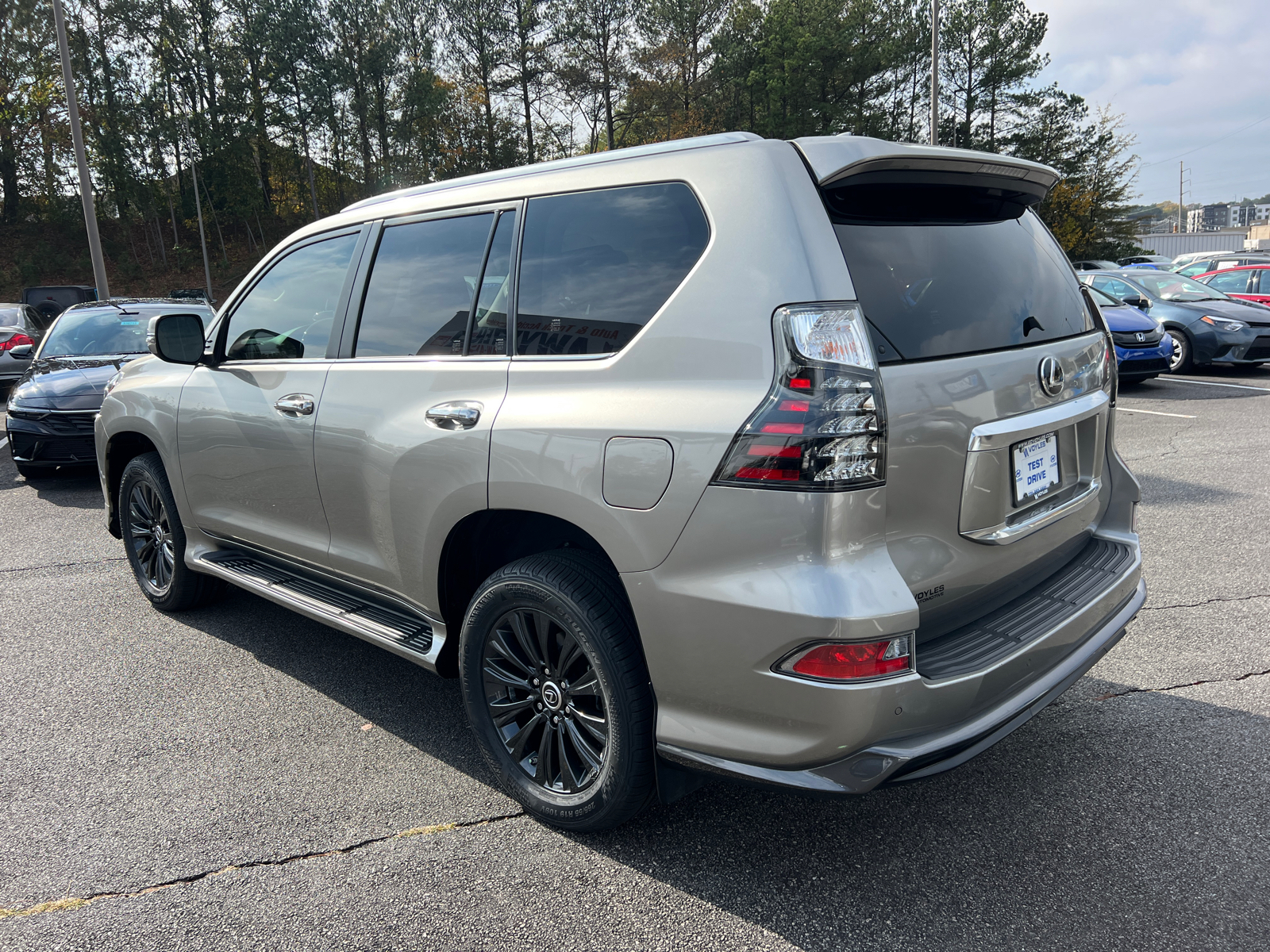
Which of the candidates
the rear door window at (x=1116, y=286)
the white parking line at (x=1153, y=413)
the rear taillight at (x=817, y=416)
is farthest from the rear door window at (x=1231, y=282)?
the rear taillight at (x=817, y=416)

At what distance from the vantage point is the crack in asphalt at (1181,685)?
10.7 feet

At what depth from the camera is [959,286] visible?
231cm

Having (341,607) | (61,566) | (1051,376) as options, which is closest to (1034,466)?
(1051,376)

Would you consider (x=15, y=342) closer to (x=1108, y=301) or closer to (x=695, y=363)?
(x=695, y=363)

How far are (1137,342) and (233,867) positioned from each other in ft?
38.7

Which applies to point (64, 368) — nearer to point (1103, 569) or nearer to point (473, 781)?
point (473, 781)

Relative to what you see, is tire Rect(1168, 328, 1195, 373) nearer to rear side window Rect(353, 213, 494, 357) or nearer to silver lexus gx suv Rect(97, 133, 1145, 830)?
silver lexus gx suv Rect(97, 133, 1145, 830)

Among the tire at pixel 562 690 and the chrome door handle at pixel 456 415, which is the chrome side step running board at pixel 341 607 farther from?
the chrome door handle at pixel 456 415

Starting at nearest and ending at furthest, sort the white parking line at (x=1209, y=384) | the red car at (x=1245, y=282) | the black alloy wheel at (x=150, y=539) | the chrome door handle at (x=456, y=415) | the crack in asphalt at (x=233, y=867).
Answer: the crack in asphalt at (x=233, y=867), the chrome door handle at (x=456, y=415), the black alloy wheel at (x=150, y=539), the white parking line at (x=1209, y=384), the red car at (x=1245, y=282)

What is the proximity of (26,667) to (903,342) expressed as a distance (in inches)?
158

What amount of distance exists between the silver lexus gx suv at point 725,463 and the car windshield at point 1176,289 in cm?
1262

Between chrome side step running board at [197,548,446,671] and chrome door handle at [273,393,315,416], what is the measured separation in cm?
69

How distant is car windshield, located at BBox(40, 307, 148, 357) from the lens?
8359 millimetres

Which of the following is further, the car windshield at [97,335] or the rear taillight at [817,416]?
the car windshield at [97,335]
